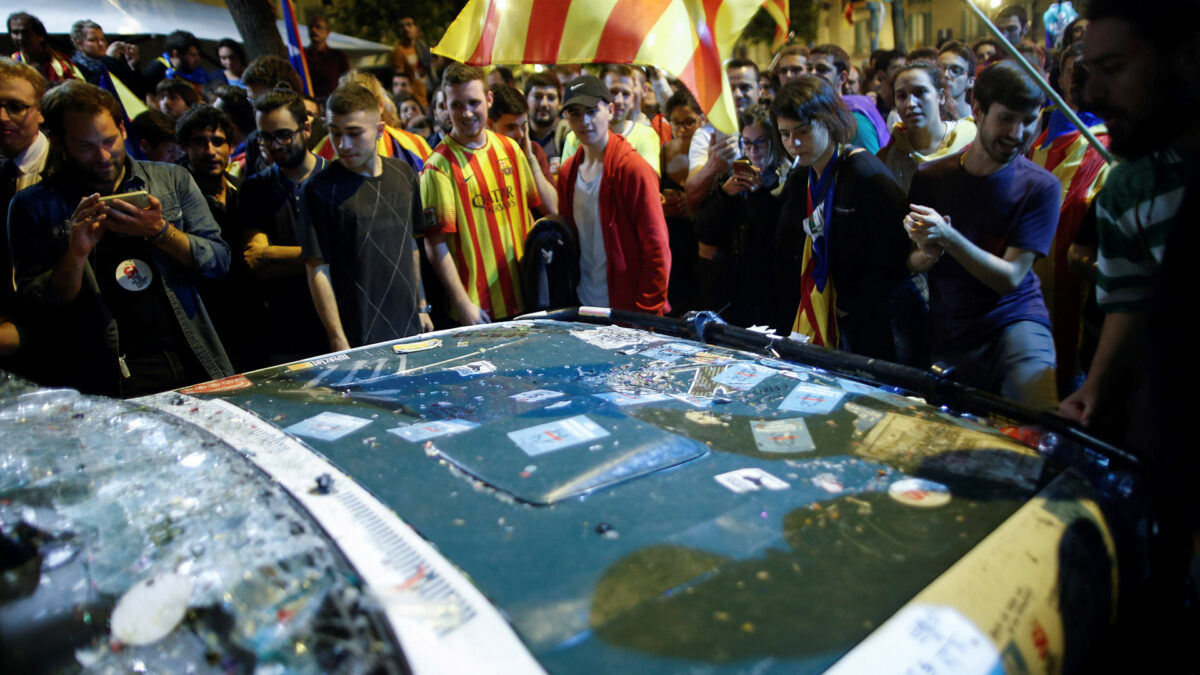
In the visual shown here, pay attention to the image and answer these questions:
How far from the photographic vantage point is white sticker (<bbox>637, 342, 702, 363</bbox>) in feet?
8.13

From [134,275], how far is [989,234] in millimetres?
3652

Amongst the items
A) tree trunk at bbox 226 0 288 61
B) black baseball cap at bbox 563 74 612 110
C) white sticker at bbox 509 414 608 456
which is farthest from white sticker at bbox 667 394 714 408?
tree trunk at bbox 226 0 288 61

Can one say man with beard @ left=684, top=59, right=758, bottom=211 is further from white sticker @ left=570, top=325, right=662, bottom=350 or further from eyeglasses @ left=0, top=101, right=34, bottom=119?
eyeglasses @ left=0, top=101, right=34, bottom=119

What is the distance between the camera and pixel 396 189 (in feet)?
13.0

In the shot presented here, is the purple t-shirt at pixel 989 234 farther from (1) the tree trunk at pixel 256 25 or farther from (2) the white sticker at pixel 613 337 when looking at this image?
(1) the tree trunk at pixel 256 25

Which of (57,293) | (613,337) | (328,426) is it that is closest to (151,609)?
(328,426)

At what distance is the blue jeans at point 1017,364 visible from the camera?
9.68ft

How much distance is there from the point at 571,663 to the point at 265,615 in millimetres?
470

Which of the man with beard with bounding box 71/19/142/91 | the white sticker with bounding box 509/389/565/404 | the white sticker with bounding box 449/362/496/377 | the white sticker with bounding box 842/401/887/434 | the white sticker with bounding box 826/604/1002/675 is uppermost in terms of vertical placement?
the man with beard with bounding box 71/19/142/91

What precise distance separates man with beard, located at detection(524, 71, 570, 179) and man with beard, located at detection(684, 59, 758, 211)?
4.51ft

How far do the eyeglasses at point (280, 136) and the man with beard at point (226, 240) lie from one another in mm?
406

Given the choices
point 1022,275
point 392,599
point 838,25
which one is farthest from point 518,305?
point 838,25

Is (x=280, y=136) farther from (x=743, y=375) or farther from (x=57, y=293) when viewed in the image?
(x=743, y=375)

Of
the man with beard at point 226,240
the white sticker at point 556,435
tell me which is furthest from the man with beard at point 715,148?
the man with beard at point 226,240
